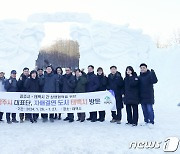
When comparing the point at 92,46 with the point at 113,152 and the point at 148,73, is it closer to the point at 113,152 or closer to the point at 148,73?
the point at 148,73

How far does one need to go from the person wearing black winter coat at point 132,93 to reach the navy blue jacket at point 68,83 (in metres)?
1.51

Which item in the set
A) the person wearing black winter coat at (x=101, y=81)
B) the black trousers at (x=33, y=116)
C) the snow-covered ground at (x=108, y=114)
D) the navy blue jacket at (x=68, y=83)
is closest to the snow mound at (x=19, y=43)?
the snow-covered ground at (x=108, y=114)

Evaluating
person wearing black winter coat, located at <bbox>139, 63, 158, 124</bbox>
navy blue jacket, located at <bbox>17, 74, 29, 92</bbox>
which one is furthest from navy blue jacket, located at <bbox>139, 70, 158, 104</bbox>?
navy blue jacket, located at <bbox>17, 74, 29, 92</bbox>

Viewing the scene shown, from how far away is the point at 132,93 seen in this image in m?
7.57

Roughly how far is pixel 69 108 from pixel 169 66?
41.0 feet

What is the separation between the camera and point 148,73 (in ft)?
24.8

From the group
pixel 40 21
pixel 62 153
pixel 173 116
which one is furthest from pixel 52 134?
pixel 40 21

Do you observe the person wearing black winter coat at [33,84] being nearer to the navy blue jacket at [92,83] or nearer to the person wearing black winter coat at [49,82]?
the person wearing black winter coat at [49,82]

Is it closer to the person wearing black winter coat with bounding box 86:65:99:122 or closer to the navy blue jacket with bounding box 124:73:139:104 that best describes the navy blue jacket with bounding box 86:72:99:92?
the person wearing black winter coat with bounding box 86:65:99:122

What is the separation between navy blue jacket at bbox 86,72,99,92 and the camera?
8156 mm

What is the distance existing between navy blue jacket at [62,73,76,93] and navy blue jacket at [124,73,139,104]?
1.53 m

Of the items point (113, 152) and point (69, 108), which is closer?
point (113, 152)

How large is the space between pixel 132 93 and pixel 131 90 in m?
0.09

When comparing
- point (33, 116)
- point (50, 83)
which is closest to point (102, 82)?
point (50, 83)
